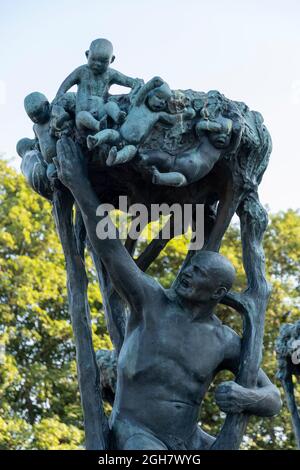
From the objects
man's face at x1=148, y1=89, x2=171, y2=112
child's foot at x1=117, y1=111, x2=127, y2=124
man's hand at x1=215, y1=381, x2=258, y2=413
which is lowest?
man's hand at x1=215, y1=381, x2=258, y2=413

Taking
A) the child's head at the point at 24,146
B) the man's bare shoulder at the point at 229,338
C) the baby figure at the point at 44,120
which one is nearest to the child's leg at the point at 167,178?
the baby figure at the point at 44,120

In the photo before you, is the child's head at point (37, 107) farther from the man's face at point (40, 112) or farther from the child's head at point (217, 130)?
the child's head at point (217, 130)

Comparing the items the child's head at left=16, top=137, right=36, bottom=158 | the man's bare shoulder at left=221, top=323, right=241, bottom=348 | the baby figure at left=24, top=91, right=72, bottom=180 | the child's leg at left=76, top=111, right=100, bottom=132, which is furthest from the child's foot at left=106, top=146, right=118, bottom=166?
the man's bare shoulder at left=221, top=323, right=241, bottom=348

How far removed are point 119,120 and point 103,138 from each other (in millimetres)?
258

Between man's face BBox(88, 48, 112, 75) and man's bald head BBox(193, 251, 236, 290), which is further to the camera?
man's face BBox(88, 48, 112, 75)

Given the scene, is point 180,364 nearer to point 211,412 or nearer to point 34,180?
point 34,180

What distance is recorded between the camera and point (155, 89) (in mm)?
5949

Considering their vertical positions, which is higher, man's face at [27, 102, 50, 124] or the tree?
man's face at [27, 102, 50, 124]

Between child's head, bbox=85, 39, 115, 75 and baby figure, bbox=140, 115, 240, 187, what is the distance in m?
0.78

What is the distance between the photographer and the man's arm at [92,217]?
5.94m

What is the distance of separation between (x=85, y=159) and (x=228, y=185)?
107cm

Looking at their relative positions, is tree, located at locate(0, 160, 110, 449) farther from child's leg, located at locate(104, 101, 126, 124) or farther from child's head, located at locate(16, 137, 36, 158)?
child's leg, located at locate(104, 101, 126, 124)

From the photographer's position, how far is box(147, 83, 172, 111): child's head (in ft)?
19.5

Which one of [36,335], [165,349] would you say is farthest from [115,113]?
[36,335]
